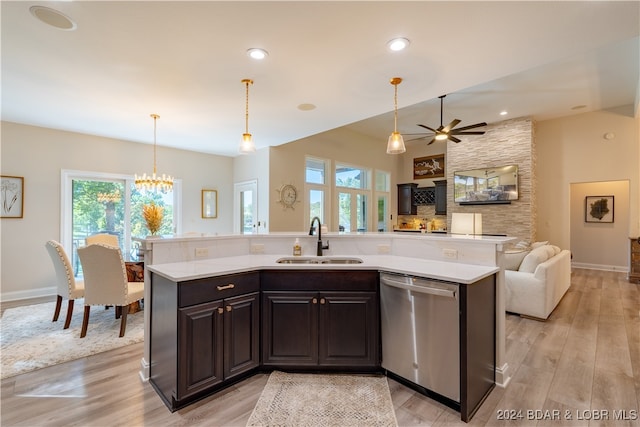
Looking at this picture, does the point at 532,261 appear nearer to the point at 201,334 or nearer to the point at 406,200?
the point at 201,334

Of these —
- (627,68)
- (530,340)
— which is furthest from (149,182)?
(627,68)

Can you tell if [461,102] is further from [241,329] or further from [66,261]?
[66,261]

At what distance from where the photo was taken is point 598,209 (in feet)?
23.5

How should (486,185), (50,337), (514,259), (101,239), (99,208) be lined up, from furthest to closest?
(486,185)
(99,208)
(101,239)
(514,259)
(50,337)

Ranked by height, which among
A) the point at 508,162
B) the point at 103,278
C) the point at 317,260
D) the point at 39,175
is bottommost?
the point at 103,278

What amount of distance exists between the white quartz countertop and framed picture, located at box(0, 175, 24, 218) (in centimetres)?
397

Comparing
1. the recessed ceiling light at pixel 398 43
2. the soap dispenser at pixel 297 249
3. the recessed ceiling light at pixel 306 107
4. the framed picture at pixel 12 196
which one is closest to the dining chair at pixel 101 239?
the framed picture at pixel 12 196

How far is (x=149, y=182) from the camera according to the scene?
4430mm

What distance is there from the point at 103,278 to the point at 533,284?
500 cm

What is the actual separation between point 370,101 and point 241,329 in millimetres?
2889

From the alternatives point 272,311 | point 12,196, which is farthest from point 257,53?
point 12,196

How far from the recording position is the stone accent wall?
245 inches

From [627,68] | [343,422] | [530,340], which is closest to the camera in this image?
[343,422]

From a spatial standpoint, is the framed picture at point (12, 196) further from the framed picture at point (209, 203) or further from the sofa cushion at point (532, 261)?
the sofa cushion at point (532, 261)
